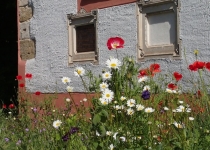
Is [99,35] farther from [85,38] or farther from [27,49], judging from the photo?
[27,49]

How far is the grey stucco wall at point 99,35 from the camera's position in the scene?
5.99 meters

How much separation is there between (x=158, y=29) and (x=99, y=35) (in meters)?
1.11

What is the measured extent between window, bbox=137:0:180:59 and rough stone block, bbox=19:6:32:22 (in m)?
2.69

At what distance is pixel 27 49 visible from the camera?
8672 mm

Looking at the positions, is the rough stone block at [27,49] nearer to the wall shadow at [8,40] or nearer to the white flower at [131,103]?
the wall shadow at [8,40]

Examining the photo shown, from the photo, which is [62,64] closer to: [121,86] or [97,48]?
[97,48]

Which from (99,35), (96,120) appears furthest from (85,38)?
(96,120)

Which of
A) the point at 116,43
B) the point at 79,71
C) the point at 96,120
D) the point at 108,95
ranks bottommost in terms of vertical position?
the point at 96,120

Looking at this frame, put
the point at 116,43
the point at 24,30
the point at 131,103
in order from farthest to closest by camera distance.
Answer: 1. the point at 24,30
2. the point at 116,43
3. the point at 131,103

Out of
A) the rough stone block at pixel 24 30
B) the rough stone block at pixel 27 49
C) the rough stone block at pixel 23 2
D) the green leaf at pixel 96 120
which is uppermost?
the rough stone block at pixel 23 2

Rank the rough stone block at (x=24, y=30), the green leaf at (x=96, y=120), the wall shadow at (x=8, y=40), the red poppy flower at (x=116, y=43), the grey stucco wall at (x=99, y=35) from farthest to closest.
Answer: the wall shadow at (x=8, y=40) < the rough stone block at (x=24, y=30) < the grey stucco wall at (x=99, y=35) < the red poppy flower at (x=116, y=43) < the green leaf at (x=96, y=120)

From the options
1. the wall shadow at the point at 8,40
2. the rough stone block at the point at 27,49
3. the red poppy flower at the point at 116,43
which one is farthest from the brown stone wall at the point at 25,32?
the red poppy flower at the point at 116,43

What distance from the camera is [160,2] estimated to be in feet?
21.0

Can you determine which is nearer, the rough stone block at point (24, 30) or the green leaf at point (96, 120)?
the green leaf at point (96, 120)
